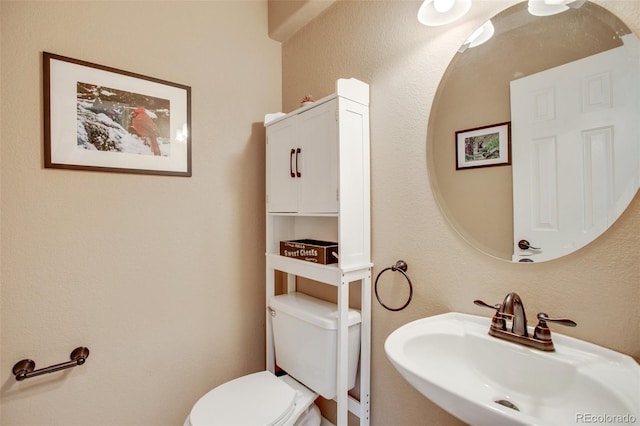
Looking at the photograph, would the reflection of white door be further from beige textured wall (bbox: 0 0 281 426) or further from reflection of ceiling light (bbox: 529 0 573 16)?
beige textured wall (bbox: 0 0 281 426)

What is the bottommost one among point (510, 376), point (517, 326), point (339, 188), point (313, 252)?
point (510, 376)

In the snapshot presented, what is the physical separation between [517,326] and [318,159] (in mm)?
984

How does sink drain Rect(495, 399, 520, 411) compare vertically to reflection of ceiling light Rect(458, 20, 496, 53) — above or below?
below

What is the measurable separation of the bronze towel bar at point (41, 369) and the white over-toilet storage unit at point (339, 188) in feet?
3.08

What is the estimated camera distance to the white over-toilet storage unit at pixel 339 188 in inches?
50.4

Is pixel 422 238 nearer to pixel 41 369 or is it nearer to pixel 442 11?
pixel 442 11

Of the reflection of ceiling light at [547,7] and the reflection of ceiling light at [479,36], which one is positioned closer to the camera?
the reflection of ceiling light at [547,7]

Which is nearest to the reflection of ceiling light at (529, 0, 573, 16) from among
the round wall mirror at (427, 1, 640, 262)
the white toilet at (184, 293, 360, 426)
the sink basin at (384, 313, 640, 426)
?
the round wall mirror at (427, 1, 640, 262)

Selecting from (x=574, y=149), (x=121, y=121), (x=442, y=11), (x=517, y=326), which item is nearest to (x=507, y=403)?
(x=517, y=326)

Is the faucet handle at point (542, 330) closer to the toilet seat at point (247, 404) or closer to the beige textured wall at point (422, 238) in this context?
the beige textured wall at point (422, 238)

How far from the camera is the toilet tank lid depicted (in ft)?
4.37

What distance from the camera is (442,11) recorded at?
1.05 meters

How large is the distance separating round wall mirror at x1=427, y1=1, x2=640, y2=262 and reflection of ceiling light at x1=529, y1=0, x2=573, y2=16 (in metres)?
0.01

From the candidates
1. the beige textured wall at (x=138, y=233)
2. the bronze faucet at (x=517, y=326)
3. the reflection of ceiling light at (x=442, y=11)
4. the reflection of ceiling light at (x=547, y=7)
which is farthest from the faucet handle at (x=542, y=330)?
the beige textured wall at (x=138, y=233)
